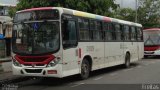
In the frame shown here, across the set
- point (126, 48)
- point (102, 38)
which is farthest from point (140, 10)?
point (102, 38)

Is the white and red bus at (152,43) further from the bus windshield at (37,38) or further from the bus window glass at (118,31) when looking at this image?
the bus windshield at (37,38)

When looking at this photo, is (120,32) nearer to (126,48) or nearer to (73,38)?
(126,48)

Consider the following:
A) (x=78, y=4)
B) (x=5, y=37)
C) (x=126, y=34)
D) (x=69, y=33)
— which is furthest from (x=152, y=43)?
(x=69, y=33)

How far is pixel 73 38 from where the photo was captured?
1491 cm

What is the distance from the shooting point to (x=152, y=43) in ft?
109

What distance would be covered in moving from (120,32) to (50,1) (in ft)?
14.2

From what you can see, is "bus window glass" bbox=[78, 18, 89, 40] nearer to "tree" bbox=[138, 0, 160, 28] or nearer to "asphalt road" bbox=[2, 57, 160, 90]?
"asphalt road" bbox=[2, 57, 160, 90]

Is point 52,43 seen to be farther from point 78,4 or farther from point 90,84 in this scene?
point 78,4

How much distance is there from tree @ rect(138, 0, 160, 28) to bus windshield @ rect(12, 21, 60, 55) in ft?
133

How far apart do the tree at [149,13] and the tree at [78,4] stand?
1212 inches

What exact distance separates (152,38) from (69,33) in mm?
20277

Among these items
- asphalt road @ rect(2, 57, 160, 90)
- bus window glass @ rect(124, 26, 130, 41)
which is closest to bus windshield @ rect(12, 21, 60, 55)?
asphalt road @ rect(2, 57, 160, 90)

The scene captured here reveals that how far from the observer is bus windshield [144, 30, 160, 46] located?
33.3 metres

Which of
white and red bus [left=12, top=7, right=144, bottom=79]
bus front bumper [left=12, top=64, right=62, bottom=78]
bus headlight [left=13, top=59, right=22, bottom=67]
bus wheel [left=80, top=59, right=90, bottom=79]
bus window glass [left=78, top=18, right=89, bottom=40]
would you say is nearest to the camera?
bus front bumper [left=12, top=64, right=62, bottom=78]
